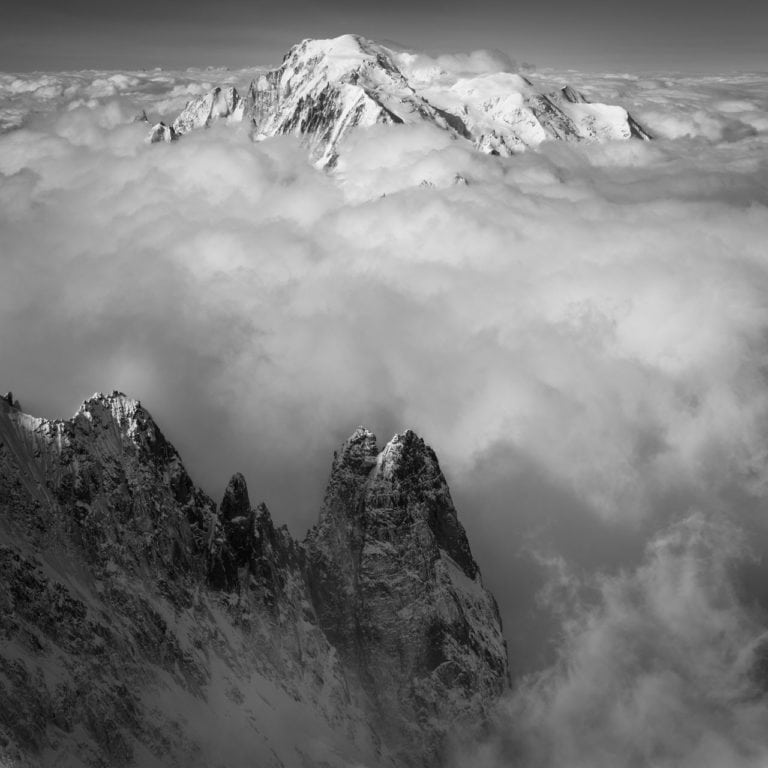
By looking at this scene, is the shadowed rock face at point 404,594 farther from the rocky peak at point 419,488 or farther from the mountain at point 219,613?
the mountain at point 219,613

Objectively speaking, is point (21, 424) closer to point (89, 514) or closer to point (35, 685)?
point (89, 514)

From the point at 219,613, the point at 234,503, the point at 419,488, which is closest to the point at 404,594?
the point at 419,488

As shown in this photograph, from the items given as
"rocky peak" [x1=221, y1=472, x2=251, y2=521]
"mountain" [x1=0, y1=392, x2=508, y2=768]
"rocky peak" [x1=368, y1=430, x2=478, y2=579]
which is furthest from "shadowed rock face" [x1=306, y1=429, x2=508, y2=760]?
"rocky peak" [x1=221, y1=472, x2=251, y2=521]

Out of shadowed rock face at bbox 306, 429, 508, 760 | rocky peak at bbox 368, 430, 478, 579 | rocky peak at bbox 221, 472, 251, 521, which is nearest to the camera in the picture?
rocky peak at bbox 221, 472, 251, 521

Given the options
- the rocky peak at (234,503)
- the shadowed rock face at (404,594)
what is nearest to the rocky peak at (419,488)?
the shadowed rock face at (404,594)

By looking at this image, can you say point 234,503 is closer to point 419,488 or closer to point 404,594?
point 404,594

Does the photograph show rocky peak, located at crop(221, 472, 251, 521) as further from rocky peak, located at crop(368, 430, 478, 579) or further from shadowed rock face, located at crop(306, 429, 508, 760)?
rocky peak, located at crop(368, 430, 478, 579)

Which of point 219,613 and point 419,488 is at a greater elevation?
point 419,488
